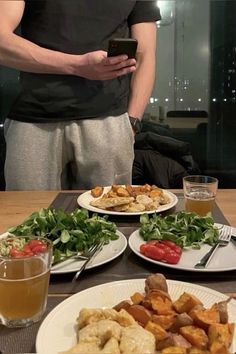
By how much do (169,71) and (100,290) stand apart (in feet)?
9.54

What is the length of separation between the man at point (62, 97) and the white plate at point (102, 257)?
0.75 metres

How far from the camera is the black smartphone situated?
1.42 meters

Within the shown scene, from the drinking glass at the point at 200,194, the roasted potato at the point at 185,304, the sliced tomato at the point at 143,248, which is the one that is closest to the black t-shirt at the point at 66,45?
the drinking glass at the point at 200,194

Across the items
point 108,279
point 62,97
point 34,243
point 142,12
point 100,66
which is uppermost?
point 142,12

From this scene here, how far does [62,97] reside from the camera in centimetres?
170

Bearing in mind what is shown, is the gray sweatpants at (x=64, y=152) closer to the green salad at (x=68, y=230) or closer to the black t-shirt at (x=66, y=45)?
the black t-shirt at (x=66, y=45)

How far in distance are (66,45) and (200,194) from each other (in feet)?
2.72

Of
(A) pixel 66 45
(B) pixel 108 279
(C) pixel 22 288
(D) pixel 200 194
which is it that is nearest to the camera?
(C) pixel 22 288

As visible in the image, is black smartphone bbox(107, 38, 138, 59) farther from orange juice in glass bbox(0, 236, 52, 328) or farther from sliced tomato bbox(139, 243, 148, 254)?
orange juice in glass bbox(0, 236, 52, 328)

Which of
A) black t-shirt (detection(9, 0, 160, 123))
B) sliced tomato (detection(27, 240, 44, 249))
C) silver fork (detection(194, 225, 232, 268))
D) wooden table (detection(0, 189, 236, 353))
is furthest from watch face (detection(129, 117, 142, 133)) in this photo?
sliced tomato (detection(27, 240, 44, 249))

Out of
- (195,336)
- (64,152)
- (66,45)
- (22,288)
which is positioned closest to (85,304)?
(22,288)

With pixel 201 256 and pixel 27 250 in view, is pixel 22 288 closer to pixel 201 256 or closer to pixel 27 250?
pixel 27 250

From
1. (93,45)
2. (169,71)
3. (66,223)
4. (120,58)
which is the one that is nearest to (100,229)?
(66,223)

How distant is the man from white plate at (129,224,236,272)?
79 cm
